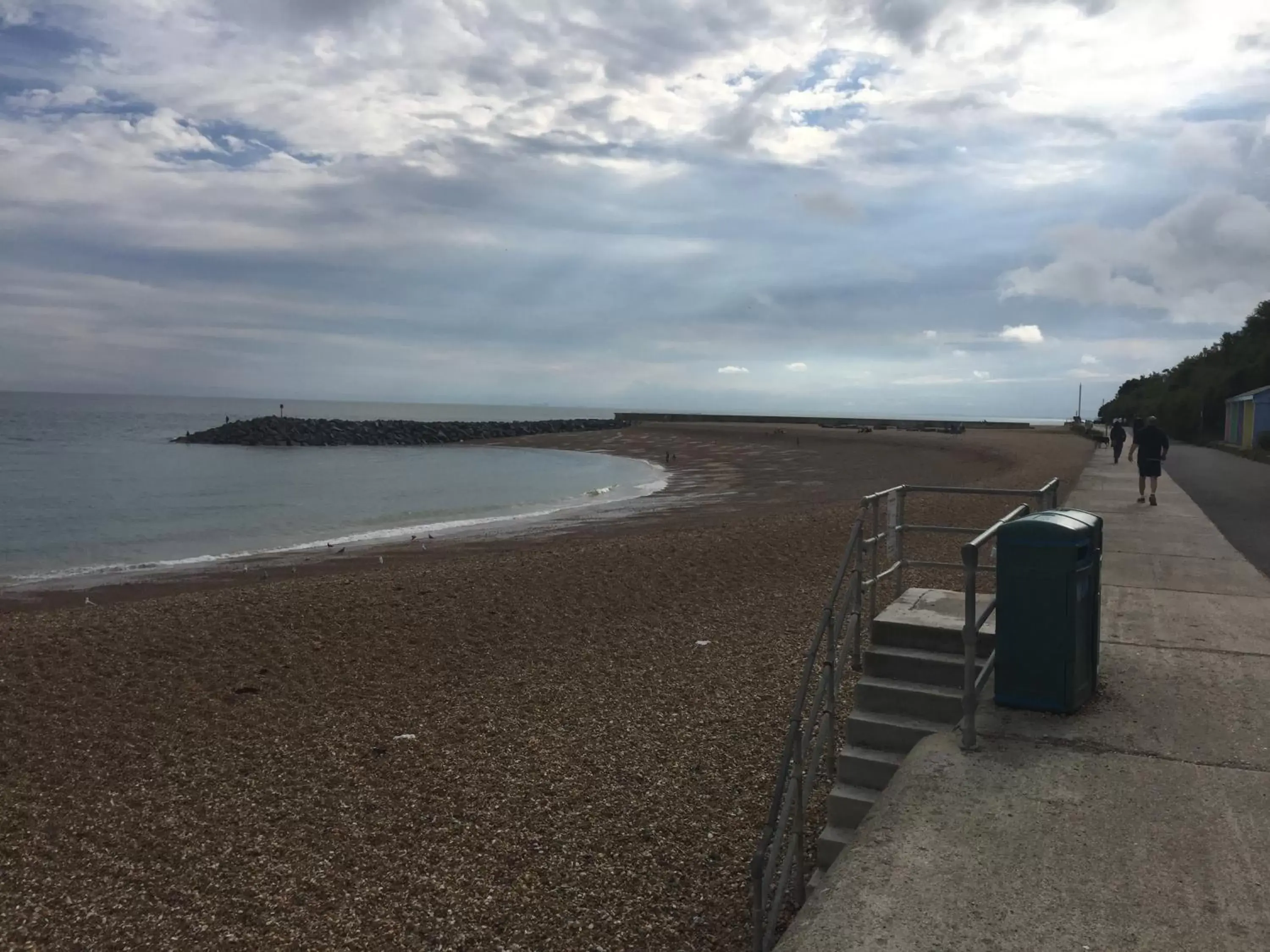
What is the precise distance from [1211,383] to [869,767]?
5284cm

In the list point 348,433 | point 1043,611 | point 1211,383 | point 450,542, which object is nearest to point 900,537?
point 1043,611

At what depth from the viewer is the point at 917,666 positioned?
5.01 meters

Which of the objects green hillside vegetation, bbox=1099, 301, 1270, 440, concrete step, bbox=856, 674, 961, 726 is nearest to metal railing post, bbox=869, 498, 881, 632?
concrete step, bbox=856, 674, 961, 726

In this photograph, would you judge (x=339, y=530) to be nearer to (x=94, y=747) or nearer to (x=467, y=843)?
(x=94, y=747)

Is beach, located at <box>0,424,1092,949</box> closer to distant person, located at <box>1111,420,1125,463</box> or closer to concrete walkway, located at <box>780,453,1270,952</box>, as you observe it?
concrete walkway, located at <box>780,453,1270,952</box>

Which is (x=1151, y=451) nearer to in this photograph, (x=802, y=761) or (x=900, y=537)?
A: (x=900, y=537)

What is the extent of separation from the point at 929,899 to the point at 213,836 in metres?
4.17

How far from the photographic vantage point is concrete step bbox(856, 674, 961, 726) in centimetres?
471

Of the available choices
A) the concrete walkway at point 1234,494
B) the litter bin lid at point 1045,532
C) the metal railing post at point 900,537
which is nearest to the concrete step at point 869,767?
the litter bin lid at point 1045,532

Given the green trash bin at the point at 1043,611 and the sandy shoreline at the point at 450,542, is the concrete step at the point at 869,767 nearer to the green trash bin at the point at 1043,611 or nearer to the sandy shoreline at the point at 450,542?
the green trash bin at the point at 1043,611

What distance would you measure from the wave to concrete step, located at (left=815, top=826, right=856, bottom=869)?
47.6ft

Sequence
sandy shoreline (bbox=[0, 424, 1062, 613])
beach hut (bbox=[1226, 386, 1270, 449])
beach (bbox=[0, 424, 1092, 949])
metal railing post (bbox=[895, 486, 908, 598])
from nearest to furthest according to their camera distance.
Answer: beach (bbox=[0, 424, 1092, 949]) → metal railing post (bbox=[895, 486, 908, 598]) → sandy shoreline (bbox=[0, 424, 1062, 613]) → beach hut (bbox=[1226, 386, 1270, 449])

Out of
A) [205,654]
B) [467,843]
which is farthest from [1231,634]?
[205,654]

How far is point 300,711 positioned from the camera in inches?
294
